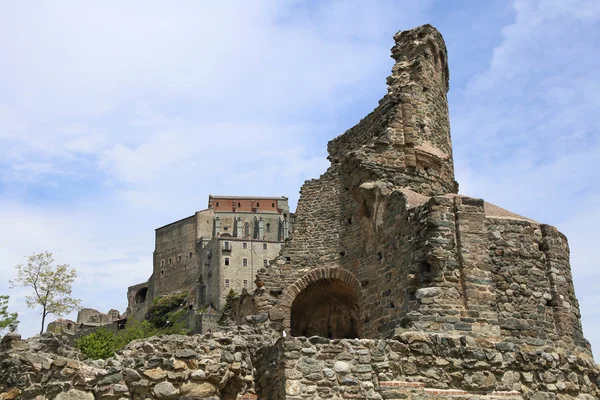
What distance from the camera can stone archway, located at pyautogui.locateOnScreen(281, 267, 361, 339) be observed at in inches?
628

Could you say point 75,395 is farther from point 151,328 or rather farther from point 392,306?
point 151,328

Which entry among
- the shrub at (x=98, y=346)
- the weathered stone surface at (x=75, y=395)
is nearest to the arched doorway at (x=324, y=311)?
the weathered stone surface at (x=75, y=395)

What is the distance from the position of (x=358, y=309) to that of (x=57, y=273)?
3047 centimetres

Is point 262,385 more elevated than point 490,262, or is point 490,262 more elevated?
point 490,262

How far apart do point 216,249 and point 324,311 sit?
73573 millimetres

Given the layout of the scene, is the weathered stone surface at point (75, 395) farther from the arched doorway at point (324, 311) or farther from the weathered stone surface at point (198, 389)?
the arched doorway at point (324, 311)

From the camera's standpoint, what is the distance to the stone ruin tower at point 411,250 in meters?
11.5

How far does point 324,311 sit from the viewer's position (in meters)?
16.9

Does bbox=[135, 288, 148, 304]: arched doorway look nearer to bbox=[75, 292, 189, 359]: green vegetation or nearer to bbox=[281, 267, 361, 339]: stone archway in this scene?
bbox=[75, 292, 189, 359]: green vegetation

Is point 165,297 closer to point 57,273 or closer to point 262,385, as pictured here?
point 57,273

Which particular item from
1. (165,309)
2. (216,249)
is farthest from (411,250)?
(165,309)

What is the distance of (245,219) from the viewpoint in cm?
10731

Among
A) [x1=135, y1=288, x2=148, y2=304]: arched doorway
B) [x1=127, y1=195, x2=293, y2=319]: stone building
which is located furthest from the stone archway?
[x1=135, y1=288, x2=148, y2=304]: arched doorway

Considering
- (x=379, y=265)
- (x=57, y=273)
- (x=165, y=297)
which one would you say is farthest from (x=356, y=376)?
(x=165, y=297)
